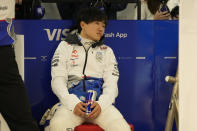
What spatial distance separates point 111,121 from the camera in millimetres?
2441

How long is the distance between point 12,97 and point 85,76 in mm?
811

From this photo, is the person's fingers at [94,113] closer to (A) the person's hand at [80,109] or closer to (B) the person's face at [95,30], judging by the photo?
(A) the person's hand at [80,109]

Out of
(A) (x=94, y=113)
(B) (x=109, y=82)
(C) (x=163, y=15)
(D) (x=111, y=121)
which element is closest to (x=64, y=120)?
(A) (x=94, y=113)

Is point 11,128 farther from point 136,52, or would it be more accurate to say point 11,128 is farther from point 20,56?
point 136,52

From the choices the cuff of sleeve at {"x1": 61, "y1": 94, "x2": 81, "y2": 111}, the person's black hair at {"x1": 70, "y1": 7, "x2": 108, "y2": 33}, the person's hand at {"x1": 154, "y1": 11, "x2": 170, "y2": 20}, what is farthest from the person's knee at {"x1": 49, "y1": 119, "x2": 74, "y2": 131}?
the person's hand at {"x1": 154, "y1": 11, "x2": 170, "y2": 20}

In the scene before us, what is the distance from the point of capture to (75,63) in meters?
2.73

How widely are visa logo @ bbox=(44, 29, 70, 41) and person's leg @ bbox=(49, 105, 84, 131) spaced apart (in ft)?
2.28

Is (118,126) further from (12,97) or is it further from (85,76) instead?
(12,97)

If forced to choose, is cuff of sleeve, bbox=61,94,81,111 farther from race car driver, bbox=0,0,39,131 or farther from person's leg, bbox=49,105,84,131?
race car driver, bbox=0,0,39,131

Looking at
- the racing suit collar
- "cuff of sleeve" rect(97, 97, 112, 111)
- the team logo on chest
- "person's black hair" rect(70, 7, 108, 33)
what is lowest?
"cuff of sleeve" rect(97, 97, 112, 111)

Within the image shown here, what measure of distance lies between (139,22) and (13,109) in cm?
146

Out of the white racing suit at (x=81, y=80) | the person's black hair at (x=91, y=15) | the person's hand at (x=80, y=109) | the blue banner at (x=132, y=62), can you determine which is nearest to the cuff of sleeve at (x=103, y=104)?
the white racing suit at (x=81, y=80)

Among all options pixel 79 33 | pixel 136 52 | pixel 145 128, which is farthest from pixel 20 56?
pixel 145 128

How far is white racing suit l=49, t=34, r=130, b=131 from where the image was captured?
8.04 ft
